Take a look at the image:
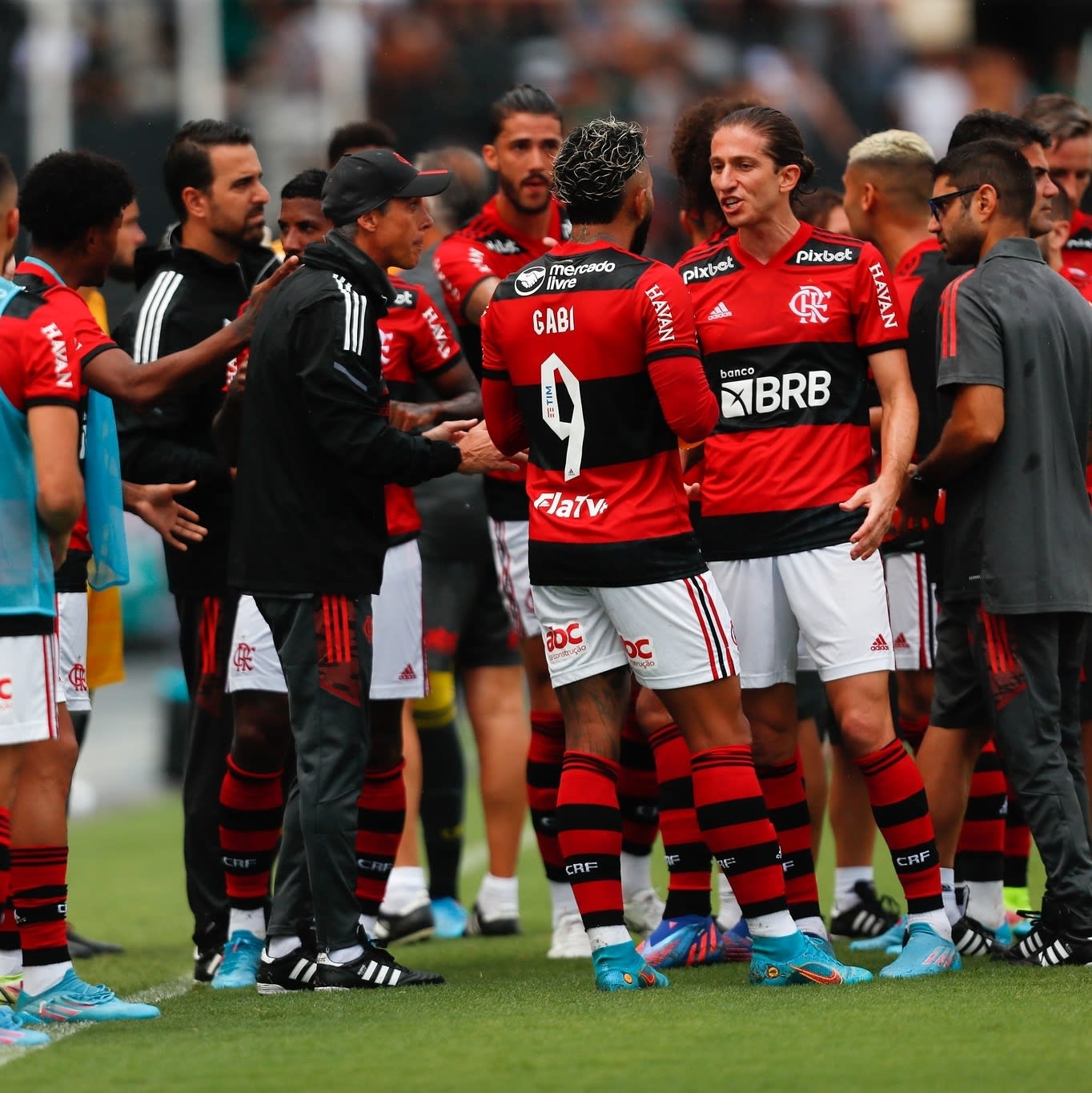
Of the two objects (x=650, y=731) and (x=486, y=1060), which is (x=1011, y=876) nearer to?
(x=650, y=731)

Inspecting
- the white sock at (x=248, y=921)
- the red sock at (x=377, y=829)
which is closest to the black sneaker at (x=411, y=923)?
the red sock at (x=377, y=829)

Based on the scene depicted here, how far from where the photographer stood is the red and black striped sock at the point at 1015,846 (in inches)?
259

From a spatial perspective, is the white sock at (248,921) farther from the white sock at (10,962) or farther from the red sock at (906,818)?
the red sock at (906,818)

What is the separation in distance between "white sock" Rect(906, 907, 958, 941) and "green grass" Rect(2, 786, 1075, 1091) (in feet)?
0.39

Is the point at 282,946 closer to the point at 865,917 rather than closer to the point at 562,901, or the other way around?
the point at 562,901

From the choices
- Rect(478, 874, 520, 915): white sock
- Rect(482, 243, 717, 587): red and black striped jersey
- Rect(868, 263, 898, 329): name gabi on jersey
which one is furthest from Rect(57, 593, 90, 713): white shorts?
Rect(868, 263, 898, 329): name gabi on jersey

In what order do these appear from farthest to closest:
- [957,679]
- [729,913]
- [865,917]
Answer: [865,917] → [729,913] → [957,679]

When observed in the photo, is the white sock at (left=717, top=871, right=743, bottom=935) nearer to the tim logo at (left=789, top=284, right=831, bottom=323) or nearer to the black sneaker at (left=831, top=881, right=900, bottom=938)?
the black sneaker at (left=831, top=881, right=900, bottom=938)

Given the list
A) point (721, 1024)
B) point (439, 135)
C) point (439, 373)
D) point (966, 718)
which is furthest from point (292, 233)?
point (439, 135)

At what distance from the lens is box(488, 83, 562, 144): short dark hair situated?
23.5ft

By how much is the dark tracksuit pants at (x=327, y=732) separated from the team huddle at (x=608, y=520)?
11 millimetres

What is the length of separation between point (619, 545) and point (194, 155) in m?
2.28

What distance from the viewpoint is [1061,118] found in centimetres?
759

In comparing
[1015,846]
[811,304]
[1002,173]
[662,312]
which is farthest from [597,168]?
[1015,846]
